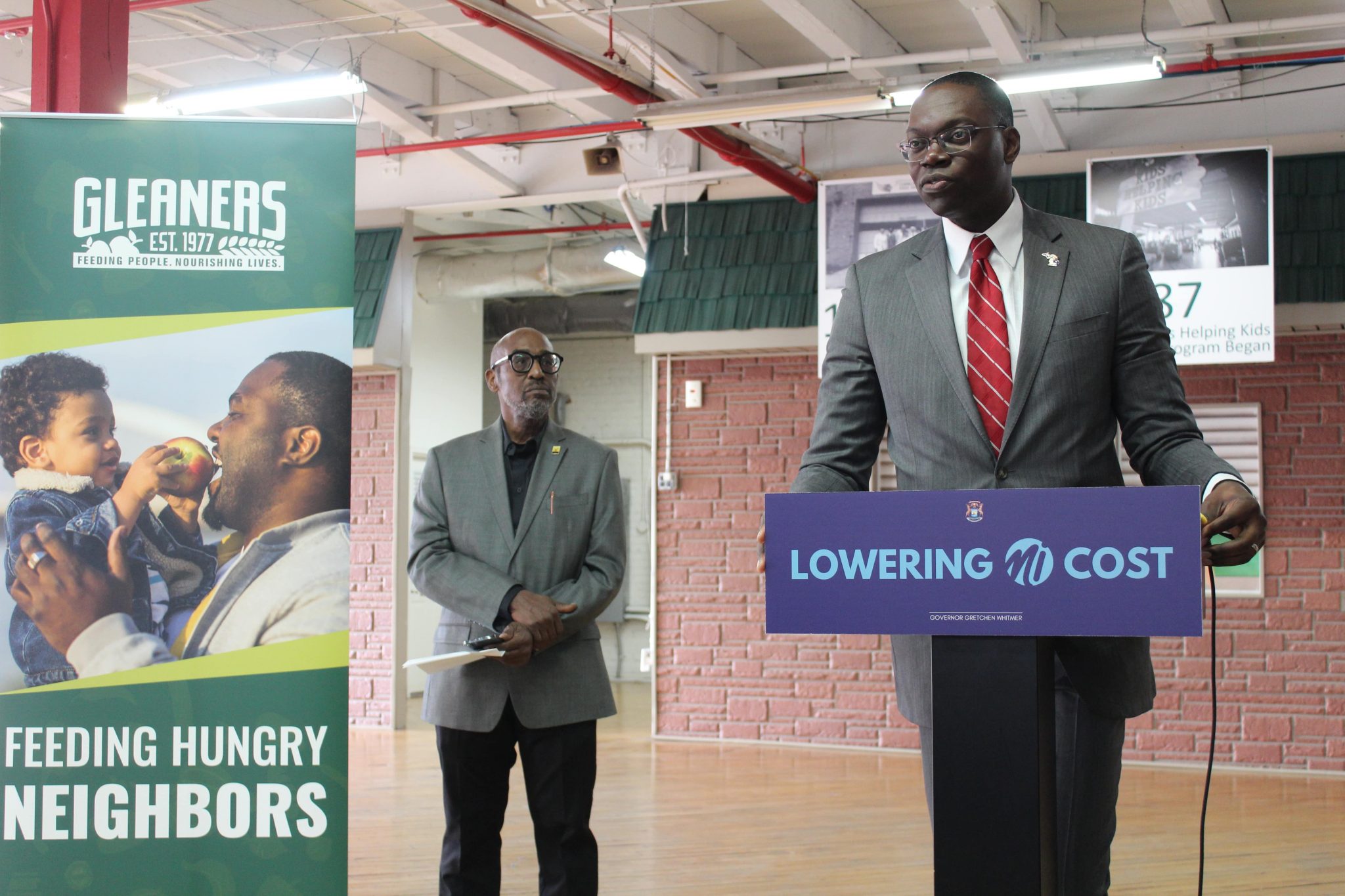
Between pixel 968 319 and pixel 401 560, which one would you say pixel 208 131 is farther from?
pixel 401 560

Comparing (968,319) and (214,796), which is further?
(214,796)

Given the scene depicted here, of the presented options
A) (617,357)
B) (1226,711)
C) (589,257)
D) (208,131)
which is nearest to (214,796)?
(208,131)

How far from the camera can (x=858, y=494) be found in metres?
1.39

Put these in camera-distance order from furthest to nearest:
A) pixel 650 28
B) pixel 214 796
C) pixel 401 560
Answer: pixel 401 560 → pixel 650 28 → pixel 214 796

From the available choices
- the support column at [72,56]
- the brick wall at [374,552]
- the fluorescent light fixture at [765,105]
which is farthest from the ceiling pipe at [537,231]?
the support column at [72,56]

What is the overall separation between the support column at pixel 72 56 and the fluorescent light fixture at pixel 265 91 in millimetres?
2528

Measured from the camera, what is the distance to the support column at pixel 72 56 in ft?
10.6

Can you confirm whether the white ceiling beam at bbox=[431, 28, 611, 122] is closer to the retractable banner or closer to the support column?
the support column

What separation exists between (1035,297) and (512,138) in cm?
626

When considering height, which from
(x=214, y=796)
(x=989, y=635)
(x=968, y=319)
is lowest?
(x=214, y=796)

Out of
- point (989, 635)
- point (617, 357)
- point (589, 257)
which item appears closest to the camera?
point (989, 635)

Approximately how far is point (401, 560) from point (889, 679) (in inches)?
140

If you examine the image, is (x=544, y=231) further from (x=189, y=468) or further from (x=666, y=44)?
(x=189, y=468)

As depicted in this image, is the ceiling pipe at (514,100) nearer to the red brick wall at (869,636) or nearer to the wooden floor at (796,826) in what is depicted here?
the red brick wall at (869,636)
